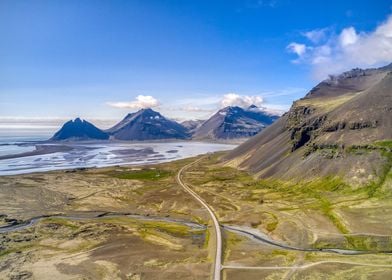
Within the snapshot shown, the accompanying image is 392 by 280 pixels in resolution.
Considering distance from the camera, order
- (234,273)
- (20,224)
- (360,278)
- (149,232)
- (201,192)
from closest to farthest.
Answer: (360,278)
(234,273)
(149,232)
(20,224)
(201,192)

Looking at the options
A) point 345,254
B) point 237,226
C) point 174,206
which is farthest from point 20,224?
point 345,254

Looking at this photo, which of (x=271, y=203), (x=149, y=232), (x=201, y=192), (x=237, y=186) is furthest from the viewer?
(x=237, y=186)

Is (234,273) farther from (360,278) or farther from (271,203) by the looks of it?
(271,203)

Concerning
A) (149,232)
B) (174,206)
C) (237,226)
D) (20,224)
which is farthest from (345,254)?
(20,224)

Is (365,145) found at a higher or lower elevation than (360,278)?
higher

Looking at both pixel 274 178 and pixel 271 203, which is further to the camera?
pixel 274 178

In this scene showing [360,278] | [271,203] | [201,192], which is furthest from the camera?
[201,192]

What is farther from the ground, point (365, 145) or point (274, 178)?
point (365, 145)

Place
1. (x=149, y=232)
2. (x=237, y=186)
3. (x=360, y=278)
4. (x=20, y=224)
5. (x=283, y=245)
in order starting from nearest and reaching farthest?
(x=360, y=278), (x=283, y=245), (x=149, y=232), (x=20, y=224), (x=237, y=186)

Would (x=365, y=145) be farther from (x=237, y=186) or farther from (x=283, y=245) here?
(x=283, y=245)
